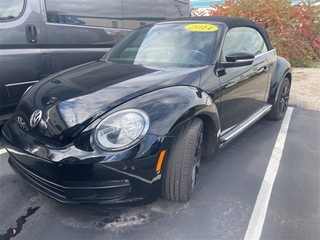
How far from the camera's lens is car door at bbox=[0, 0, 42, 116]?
3.48 metres

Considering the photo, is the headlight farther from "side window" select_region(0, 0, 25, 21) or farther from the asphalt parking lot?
"side window" select_region(0, 0, 25, 21)

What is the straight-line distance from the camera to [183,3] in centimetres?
732

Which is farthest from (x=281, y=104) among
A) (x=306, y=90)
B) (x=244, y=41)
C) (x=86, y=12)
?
(x=86, y=12)

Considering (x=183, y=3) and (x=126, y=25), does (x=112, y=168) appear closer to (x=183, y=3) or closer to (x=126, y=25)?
(x=126, y=25)

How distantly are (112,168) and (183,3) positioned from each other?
6.35 metres

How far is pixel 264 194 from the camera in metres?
2.63

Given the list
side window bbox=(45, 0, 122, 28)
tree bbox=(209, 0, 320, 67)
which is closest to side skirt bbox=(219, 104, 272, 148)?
side window bbox=(45, 0, 122, 28)

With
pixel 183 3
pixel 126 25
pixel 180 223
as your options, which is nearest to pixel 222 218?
pixel 180 223

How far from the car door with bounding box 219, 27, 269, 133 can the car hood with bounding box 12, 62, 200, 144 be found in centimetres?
52

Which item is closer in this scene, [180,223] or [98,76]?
[180,223]

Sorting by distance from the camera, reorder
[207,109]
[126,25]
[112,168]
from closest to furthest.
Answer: [112,168] < [207,109] < [126,25]

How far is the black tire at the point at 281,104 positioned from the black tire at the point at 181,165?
2.52 meters

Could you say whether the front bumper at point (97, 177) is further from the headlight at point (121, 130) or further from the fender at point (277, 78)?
the fender at point (277, 78)

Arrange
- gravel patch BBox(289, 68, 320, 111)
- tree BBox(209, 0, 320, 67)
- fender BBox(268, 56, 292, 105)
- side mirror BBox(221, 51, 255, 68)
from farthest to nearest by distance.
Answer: tree BBox(209, 0, 320, 67) < gravel patch BBox(289, 68, 320, 111) < fender BBox(268, 56, 292, 105) < side mirror BBox(221, 51, 255, 68)
